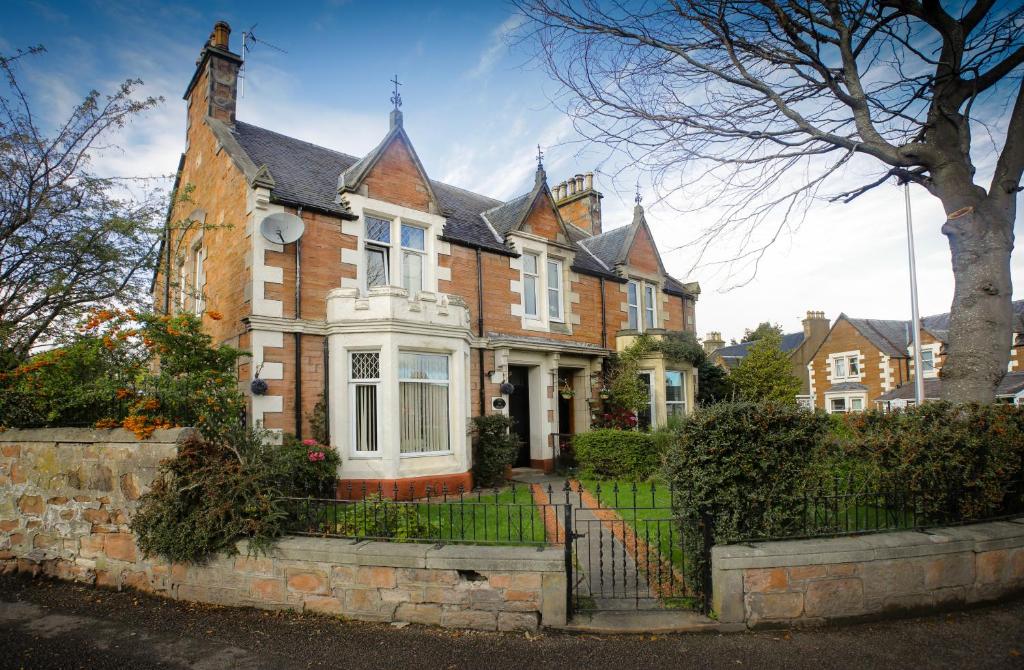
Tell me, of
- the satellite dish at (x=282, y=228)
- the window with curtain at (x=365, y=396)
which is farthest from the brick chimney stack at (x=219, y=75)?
the window with curtain at (x=365, y=396)

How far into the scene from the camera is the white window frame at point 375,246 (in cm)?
1227

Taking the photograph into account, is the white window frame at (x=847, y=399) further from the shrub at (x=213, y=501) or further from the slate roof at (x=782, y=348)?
the shrub at (x=213, y=501)

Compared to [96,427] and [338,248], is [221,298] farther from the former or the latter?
[96,427]

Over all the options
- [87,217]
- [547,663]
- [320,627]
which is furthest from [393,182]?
[547,663]

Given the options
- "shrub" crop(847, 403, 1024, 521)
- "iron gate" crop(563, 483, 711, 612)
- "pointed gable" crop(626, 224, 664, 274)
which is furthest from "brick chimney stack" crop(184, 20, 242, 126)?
"shrub" crop(847, 403, 1024, 521)

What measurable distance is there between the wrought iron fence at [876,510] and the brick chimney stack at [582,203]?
16.2 m

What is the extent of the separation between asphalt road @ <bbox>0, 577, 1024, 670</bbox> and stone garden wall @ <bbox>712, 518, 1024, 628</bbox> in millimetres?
146

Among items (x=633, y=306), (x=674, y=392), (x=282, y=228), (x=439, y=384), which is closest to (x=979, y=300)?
(x=439, y=384)

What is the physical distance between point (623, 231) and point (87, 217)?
577 inches

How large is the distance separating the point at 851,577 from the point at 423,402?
826cm

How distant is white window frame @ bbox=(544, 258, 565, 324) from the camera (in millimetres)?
15805

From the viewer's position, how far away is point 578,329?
16234 millimetres

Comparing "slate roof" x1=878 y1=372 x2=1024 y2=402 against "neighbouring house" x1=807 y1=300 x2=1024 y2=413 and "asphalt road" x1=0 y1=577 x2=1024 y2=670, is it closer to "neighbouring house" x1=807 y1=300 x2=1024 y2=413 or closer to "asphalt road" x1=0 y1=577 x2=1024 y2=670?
"neighbouring house" x1=807 y1=300 x2=1024 y2=413

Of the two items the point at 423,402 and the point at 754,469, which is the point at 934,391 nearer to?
the point at 423,402
